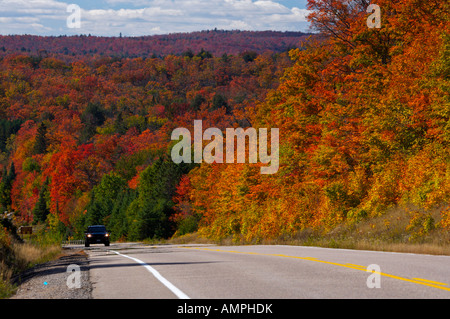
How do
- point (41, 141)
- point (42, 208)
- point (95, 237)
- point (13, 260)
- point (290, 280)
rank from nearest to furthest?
point (290, 280)
point (13, 260)
point (95, 237)
point (42, 208)
point (41, 141)

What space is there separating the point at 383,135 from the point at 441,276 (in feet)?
59.3

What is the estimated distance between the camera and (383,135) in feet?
96.6

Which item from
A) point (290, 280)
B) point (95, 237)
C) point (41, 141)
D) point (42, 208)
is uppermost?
point (290, 280)

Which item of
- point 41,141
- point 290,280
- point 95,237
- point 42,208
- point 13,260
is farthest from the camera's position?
point 41,141

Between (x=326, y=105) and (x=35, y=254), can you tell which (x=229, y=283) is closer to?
(x=35, y=254)

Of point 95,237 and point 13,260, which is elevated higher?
point 13,260

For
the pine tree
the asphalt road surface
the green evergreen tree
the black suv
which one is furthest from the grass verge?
the green evergreen tree

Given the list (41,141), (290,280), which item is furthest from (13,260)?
(41,141)

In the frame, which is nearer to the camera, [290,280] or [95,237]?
[290,280]

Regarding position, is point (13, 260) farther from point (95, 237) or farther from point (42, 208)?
point (42, 208)

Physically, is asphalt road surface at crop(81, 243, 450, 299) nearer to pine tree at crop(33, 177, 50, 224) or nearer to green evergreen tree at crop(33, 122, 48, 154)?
pine tree at crop(33, 177, 50, 224)

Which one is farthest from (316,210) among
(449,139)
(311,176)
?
(449,139)

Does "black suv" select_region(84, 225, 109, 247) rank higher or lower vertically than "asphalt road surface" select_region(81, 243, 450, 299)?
lower

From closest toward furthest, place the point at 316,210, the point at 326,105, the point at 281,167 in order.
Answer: the point at 316,210 < the point at 326,105 < the point at 281,167
